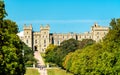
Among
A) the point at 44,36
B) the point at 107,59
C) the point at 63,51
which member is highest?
the point at 44,36

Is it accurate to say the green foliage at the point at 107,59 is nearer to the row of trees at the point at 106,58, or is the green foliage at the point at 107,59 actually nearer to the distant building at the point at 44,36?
the row of trees at the point at 106,58

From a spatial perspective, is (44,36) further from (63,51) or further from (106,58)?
(106,58)

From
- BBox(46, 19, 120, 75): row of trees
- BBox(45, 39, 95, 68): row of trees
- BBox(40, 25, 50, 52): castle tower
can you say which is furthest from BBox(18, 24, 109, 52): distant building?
BBox(46, 19, 120, 75): row of trees

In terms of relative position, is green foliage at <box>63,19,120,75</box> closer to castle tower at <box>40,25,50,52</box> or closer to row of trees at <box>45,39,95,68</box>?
row of trees at <box>45,39,95,68</box>

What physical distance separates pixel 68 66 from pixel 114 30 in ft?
110

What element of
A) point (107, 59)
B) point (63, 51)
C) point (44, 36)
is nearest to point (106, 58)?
point (107, 59)

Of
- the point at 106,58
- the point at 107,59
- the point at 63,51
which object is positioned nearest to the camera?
the point at 107,59

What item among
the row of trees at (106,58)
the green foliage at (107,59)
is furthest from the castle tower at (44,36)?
the green foliage at (107,59)

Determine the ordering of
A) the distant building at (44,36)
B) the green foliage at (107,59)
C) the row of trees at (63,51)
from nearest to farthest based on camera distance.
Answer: the green foliage at (107,59), the row of trees at (63,51), the distant building at (44,36)

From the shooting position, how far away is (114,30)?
5341 centimetres

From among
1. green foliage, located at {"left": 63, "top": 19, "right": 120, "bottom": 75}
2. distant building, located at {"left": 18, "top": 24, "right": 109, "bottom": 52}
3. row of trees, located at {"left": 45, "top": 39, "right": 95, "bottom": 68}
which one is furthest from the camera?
distant building, located at {"left": 18, "top": 24, "right": 109, "bottom": 52}

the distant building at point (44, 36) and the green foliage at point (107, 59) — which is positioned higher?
the distant building at point (44, 36)

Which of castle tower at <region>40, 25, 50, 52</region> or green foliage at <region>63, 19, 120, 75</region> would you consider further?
castle tower at <region>40, 25, 50, 52</region>

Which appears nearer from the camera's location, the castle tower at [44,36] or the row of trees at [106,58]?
the row of trees at [106,58]
